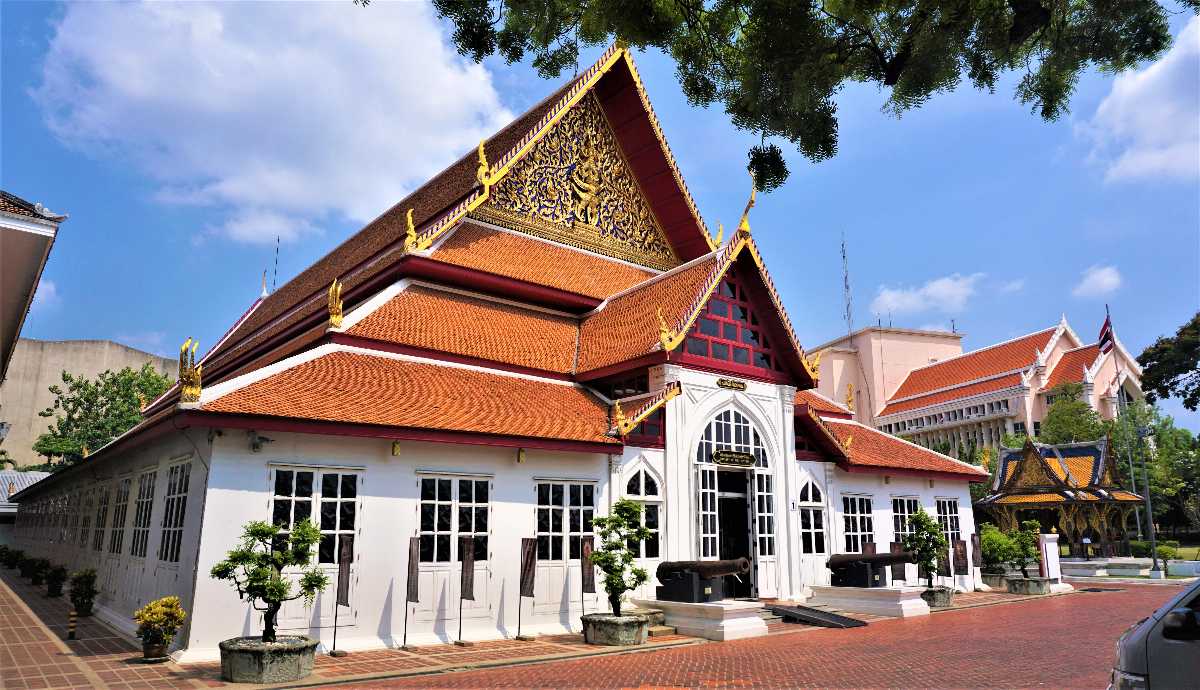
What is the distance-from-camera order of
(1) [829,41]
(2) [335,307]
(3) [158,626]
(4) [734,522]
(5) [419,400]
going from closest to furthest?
(1) [829,41], (3) [158,626], (5) [419,400], (2) [335,307], (4) [734,522]

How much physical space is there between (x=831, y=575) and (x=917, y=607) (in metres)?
1.80

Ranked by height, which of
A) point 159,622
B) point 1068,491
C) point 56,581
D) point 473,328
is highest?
point 473,328

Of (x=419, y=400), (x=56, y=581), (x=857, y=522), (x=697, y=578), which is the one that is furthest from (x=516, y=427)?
(x=56, y=581)

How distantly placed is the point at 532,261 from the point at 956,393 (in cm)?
5163

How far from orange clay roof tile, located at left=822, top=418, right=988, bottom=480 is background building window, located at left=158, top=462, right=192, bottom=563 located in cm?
1245

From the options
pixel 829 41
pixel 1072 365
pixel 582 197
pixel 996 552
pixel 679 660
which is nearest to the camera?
pixel 829 41

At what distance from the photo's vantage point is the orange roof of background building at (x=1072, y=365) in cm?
5278

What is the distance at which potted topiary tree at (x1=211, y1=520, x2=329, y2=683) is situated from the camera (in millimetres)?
→ 8055

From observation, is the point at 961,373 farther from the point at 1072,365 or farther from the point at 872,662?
the point at 872,662

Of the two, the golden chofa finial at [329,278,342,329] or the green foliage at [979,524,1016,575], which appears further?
the green foliage at [979,524,1016,575]

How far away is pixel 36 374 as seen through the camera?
54.8 metres

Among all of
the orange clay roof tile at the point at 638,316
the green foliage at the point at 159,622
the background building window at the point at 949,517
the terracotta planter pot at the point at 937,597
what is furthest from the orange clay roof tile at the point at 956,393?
the green foliage at the point at 159,622

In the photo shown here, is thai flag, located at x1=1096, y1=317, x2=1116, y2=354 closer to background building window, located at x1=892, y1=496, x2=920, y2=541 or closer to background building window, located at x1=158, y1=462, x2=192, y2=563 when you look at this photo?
background building window, located at x1=892, y1=496, x2=920, y2=541

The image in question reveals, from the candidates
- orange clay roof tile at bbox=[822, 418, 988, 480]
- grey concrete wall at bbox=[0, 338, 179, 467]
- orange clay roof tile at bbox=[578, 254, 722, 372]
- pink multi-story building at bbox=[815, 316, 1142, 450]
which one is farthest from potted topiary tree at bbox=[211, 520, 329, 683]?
grey concrete wall at bbox=[0, 338, 179, 467]
